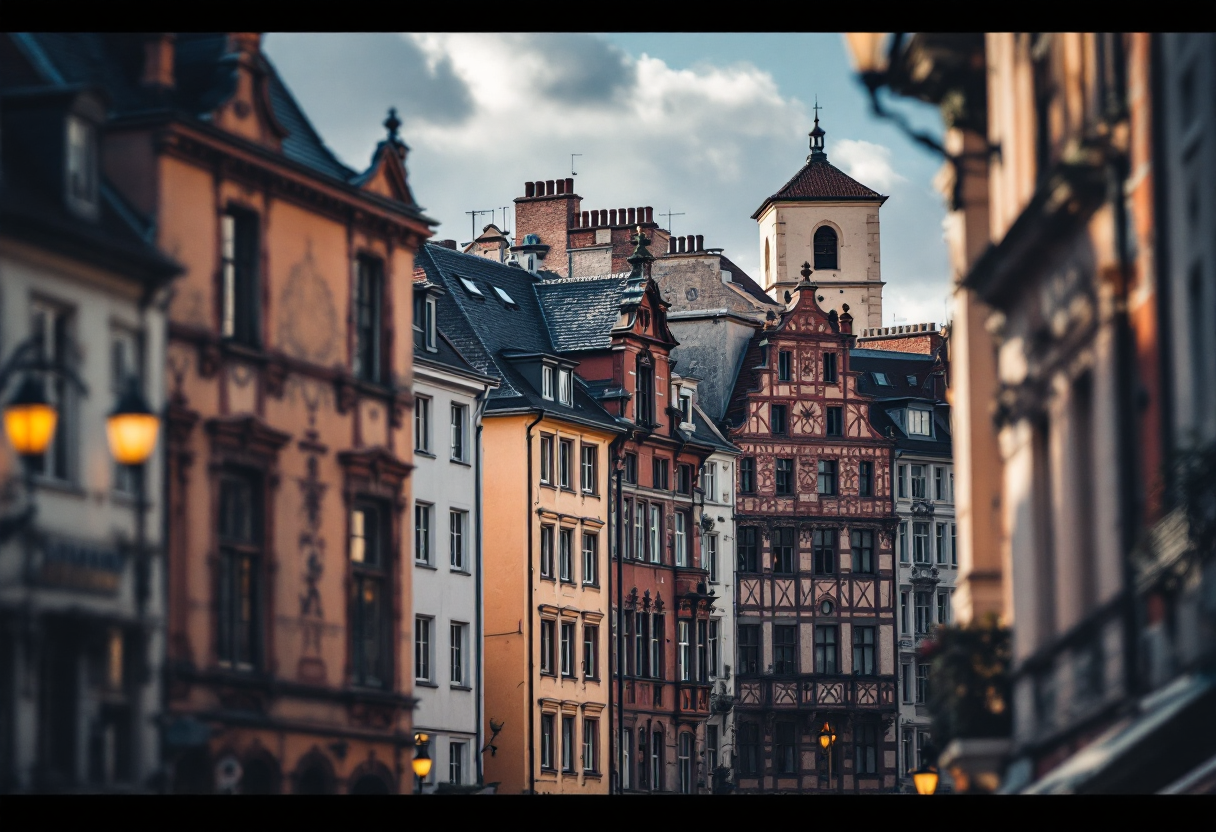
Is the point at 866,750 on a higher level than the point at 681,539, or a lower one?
lower

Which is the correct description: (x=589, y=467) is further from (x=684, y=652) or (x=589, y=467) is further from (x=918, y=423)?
(x=918, y=423)

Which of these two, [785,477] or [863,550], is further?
[863,550]

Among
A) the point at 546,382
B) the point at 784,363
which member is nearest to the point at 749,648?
the point at 784,363

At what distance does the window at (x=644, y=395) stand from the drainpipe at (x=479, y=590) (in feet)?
20.5

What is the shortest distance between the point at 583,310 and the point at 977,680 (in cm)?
2441

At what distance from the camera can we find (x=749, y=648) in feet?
156

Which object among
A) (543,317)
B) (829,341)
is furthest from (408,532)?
(829,341)

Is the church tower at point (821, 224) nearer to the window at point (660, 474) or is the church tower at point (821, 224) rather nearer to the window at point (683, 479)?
the window at point (660, 474)

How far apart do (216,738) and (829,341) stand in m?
33.4

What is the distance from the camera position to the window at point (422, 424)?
3219 cm

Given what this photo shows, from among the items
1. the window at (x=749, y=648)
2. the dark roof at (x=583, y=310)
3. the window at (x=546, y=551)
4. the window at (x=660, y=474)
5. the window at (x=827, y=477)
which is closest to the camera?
the window at (x=546, y=551)

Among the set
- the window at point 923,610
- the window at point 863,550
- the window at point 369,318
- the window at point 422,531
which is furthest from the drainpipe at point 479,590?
the window at point 923,610
